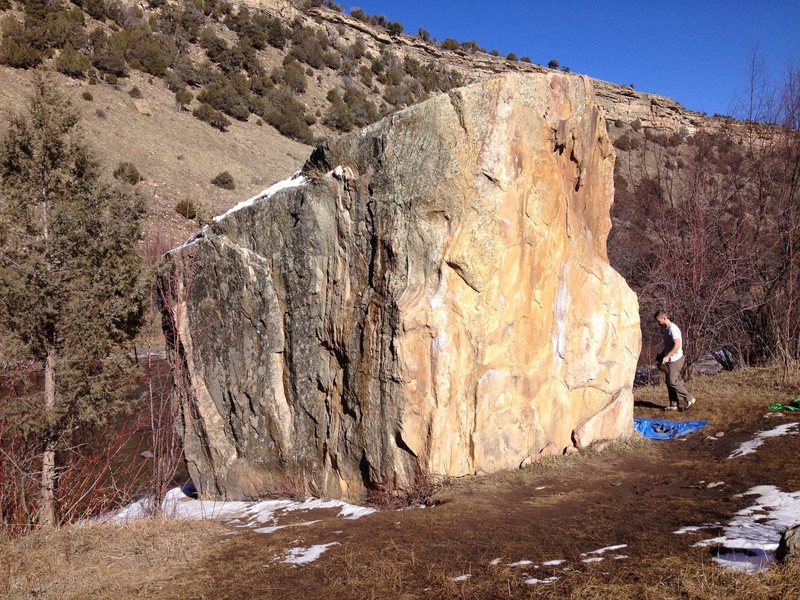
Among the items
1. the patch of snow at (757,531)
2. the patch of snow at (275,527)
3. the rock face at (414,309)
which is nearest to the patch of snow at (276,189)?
the rock face at (414,309)

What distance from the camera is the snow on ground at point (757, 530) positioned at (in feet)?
11.9

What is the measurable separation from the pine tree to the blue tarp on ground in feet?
22.0

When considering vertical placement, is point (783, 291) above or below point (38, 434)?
above

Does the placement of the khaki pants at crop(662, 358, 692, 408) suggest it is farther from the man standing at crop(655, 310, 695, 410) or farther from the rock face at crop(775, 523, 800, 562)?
the rock face at crop(775, 523, 800, 562)

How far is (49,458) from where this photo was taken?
731 cm

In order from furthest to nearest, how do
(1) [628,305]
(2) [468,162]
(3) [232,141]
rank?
(3) [232,141] < (1) [628,305] < (2) [468,162]

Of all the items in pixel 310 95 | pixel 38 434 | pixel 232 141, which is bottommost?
pixel 38 434

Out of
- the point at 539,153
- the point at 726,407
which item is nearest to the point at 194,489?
the point at 539,153

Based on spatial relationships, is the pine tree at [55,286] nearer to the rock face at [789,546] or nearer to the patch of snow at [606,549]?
the patch of snow at [606,549]

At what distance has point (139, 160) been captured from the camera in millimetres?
22359

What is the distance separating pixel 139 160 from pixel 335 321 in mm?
18302

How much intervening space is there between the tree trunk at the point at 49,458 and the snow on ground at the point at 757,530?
21.4 ft

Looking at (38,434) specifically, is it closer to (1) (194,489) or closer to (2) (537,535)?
(1) (194,489)

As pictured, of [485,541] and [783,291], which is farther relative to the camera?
[783,291]
